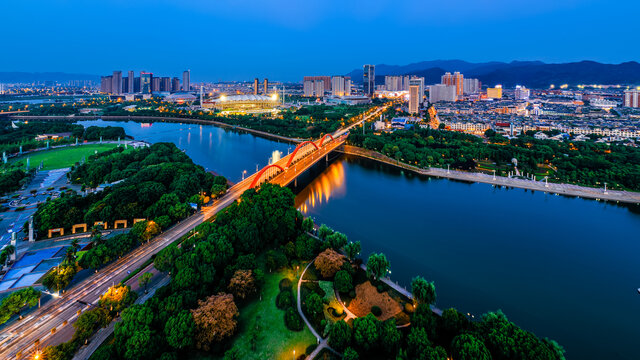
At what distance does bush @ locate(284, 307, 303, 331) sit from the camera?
6997 millimetres

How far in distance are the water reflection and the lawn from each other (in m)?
7.02

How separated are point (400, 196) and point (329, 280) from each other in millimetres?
9258

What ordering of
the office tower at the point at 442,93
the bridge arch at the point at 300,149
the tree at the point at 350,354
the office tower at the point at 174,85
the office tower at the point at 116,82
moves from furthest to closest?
the office tower at the point at 174,85 < the office tower at the point at 116,82 < the office tower at the point at 442,93 < the bridge arch at the point at 300,149 < the tree at the point at 350,354

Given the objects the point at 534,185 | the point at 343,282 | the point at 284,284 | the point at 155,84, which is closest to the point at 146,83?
the point at 155,84

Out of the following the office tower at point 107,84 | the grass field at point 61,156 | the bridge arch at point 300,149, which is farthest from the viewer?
the office tower at point 107,84

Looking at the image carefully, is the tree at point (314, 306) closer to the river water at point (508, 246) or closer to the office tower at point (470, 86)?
the river water at point (508, 246)

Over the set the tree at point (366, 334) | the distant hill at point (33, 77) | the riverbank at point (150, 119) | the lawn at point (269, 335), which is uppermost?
the distant hill at point (33, 77)

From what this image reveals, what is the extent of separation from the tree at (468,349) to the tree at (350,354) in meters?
1.85

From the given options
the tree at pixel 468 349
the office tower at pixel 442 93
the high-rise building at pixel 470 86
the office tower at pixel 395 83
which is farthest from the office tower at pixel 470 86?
the tree at pixel 468 349

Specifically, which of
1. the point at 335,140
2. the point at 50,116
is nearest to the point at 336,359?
the point at 335,140

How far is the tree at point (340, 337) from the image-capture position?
6344 millimetres

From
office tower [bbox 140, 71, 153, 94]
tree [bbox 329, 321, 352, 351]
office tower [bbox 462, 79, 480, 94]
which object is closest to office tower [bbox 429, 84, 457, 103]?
office tower [bbox 462, 79, 480, 94]

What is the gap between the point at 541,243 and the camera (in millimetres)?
11781

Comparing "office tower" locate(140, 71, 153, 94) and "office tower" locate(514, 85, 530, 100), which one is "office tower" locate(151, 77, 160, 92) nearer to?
"office tower" locate(140, 71, 153, 94)
